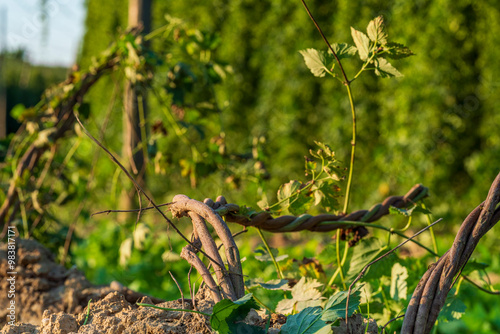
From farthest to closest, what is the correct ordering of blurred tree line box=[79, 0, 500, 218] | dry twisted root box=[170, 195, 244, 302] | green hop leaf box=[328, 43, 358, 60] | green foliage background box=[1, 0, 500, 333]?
1. blurred tree line box=[79, 0, 500, 218]
2. green foliage background box=[1, 0, 500, 333]
3. green hop leaf box=[328, 43, 358, 60]
4. dry twisted root box=[170, 195, 244, 302]

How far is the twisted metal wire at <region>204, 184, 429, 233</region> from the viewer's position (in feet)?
3.00

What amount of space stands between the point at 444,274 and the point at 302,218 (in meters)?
0.29

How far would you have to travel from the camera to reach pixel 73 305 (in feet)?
4.22

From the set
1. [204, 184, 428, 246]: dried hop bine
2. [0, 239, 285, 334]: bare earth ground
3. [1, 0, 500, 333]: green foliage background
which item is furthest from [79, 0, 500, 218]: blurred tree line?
[204, 184, 428, 246]: dried hop bine

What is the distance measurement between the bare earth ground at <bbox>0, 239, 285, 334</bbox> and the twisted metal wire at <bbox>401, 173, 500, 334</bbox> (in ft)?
0.80

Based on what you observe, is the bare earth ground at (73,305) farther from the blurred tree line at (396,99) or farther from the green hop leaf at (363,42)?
the blurred tree line at (396,99)

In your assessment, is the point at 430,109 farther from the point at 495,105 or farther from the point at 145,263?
the point at 145,263

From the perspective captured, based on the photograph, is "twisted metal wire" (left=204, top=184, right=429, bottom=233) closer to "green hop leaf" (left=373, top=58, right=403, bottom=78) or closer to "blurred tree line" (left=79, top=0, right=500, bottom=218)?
"green hop leaf" (left=373, top=58, right=403, bottom=78)

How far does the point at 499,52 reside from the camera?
4.08 meters

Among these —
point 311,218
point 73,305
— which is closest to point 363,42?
point 311,218

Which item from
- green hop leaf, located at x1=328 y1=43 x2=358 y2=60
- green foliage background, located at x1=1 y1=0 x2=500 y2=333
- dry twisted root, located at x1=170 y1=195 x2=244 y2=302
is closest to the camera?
dry twisted root, located at x1=170 y1=195 x2=244 y2=302

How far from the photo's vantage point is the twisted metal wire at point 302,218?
3.00 feet

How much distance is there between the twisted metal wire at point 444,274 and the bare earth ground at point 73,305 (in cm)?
24

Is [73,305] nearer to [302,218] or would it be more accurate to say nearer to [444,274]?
[302,218]
